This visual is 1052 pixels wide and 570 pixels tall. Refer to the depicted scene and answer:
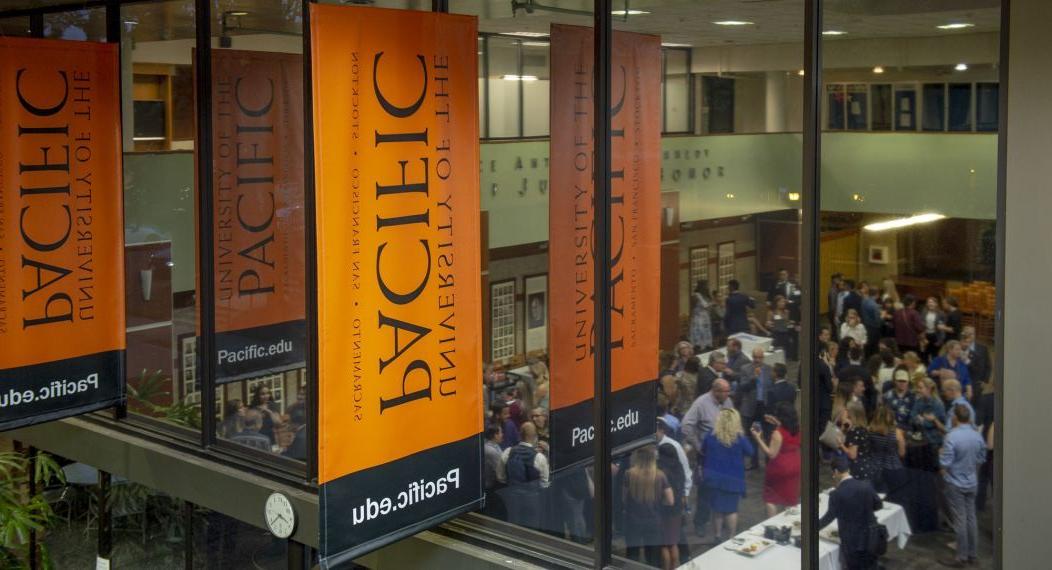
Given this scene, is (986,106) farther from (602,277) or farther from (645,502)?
(645,502)

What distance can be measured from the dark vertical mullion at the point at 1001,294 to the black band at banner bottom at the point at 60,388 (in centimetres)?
582

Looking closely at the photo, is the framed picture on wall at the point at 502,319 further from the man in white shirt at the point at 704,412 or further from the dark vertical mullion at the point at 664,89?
the dark vertical mullion at the point at 664,89

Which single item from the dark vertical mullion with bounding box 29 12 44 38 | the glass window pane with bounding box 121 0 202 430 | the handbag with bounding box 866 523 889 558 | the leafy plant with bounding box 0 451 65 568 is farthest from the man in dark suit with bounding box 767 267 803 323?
the dark vertical mullion with bounding box 29 12 44 38

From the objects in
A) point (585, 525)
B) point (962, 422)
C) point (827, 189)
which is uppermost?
point (827, 189)

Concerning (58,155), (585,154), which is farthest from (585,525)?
(58,155)

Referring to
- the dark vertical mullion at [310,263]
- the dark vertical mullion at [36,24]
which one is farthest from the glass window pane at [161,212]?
the dark vertical mullion at [310,263]

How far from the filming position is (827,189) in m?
5.29

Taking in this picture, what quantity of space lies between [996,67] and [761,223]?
125 cm

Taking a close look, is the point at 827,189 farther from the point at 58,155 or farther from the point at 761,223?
the point at 58,155

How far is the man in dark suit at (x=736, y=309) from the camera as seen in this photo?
575 centimetres

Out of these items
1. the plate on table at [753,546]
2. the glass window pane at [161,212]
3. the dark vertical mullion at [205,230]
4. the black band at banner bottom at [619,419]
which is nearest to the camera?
the plate on table at [753,546]

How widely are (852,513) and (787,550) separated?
38cm

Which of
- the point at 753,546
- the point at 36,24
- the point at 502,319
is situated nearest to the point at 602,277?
the point at 502,319

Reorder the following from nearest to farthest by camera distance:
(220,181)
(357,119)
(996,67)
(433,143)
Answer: (996,67) < (357,119) < (433,143) < (220,181)
